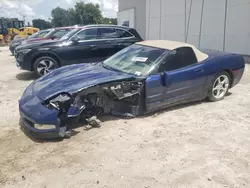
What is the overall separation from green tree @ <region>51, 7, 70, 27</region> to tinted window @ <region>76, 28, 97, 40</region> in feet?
180

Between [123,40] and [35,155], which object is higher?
[123,40]

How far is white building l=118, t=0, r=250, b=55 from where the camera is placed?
11516 mm

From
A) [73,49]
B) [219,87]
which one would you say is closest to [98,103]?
[219,87]

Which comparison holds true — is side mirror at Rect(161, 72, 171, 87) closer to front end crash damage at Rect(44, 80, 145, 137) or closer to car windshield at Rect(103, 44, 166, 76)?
car windshield at Rect(103, 44, 166, 76)

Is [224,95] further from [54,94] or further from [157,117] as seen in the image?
[54,94]

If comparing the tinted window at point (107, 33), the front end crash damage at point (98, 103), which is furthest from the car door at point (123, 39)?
the front end crash damage at point (98, 103)

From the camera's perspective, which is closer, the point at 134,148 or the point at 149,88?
the point at 134,148

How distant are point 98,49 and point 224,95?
169 inches

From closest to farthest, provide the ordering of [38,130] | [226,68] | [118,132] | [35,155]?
[35,155] → [38,130] → [118,132] → [226,68]

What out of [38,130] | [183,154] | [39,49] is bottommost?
[183,154]

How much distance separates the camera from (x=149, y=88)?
4.18 meters

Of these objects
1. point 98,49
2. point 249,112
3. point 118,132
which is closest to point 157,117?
point 118,132

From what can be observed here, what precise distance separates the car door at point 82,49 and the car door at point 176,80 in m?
3.92

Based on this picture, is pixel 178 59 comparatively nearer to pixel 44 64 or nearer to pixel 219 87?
pixel 219 87
